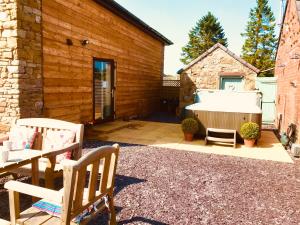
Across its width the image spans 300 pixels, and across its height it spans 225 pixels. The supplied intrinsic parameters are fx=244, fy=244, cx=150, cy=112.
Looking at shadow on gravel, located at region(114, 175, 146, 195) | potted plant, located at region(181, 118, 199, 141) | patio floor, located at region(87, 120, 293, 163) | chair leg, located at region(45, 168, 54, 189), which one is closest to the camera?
chair leg, located at region(45, 168, 54, 189)

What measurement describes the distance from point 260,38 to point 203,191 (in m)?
34.7

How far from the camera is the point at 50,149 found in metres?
3.68

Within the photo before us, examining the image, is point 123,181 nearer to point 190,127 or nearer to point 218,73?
point 190,127

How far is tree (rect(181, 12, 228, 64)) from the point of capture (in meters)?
37.5

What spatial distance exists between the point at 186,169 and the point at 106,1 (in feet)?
23.9

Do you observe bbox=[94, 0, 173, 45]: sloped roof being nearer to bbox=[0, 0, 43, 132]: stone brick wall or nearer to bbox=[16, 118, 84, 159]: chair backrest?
bbox=[0, 0, 43, 132]: stone brick wall

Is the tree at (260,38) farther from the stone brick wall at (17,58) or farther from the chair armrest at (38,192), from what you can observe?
the chair armrest at (38,192)

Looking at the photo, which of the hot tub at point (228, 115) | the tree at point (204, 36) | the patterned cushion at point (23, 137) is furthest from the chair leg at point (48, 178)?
the tree at point (204, 36)

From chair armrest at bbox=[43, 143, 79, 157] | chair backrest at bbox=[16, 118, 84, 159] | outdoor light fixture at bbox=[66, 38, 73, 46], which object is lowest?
chair armrest at bbox=[43, 143, 79, 157]

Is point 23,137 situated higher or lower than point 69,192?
higher

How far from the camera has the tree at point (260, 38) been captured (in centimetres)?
3262

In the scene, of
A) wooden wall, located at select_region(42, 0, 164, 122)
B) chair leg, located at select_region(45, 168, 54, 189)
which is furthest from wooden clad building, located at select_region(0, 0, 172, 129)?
chair leg, located at select_region(45, 168, 54, 189)

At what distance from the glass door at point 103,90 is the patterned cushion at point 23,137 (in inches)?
220

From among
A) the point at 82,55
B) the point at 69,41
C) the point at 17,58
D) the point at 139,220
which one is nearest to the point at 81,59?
the point at 82,55
